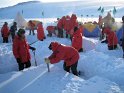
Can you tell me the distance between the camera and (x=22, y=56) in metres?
10.1

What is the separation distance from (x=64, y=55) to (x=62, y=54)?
18cm

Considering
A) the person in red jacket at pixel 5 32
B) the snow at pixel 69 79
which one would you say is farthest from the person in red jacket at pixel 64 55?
the person in red jacket at pixel 5 32

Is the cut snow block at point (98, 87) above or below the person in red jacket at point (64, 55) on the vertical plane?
below

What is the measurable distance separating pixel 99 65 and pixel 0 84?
3.99m

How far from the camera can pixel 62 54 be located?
8883 millimetres

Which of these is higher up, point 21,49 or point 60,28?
point 21,49

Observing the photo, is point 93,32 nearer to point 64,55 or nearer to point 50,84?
point 64,55

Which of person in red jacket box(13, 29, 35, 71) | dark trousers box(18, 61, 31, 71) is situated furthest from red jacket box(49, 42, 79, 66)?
dark trousers box(18, 61, 31, 71)

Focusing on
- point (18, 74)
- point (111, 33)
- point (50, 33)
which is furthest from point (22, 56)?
point (50, 33)

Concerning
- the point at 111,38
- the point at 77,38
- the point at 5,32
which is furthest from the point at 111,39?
the point at 5,32

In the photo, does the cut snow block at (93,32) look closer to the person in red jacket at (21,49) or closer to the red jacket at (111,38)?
the red jacket at (111,38)

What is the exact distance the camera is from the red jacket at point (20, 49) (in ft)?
32.4

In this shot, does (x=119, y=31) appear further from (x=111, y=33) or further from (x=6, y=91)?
(x=6, y=91)

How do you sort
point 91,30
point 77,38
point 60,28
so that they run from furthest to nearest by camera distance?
point 91,30 < point 60,28 < point 77,38
